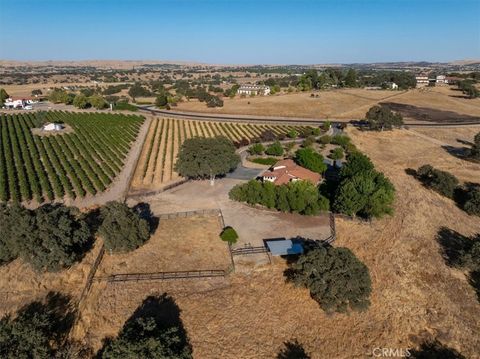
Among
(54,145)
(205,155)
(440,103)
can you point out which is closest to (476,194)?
(205,155)

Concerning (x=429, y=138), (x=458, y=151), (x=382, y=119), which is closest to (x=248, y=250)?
(x=458, y=151)

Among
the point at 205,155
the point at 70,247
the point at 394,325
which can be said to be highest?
the point at 205,155

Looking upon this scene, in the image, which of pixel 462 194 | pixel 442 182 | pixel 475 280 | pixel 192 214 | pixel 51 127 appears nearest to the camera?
pixel 475 280

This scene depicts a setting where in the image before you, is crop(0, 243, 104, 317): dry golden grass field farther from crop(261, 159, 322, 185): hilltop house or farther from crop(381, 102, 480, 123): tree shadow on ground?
crop(381, 102, 480, 123): tree shadow on ground

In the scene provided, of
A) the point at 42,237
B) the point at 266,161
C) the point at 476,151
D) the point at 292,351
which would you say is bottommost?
the point at 292,351

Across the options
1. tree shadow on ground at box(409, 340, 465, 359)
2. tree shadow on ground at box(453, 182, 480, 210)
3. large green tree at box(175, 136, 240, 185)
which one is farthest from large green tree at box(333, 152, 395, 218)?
large green tree at box(175, 136, 240, 185)

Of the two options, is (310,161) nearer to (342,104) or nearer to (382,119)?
(382,119)

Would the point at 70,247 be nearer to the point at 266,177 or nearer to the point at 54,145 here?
the point at 266,177
